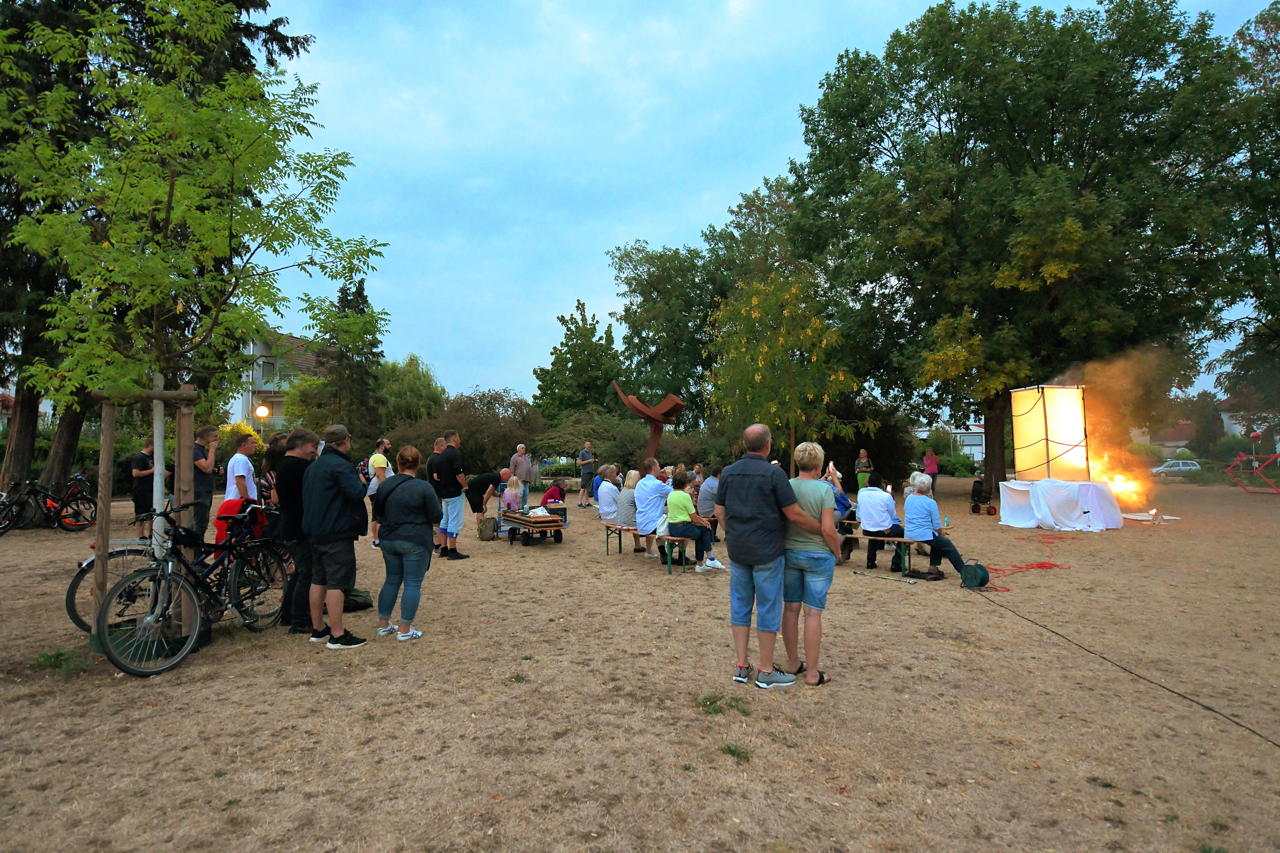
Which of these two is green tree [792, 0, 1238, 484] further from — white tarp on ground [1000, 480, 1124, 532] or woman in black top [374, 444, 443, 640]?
woman in black top [374, 444, 443, 640]

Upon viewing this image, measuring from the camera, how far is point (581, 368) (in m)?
45.6

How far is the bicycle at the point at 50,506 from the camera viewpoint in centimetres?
1277

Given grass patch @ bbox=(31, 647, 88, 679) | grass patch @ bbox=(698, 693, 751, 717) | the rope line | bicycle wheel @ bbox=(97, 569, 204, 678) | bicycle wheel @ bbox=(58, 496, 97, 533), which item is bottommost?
the rope line

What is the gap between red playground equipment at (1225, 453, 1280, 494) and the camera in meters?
26.1

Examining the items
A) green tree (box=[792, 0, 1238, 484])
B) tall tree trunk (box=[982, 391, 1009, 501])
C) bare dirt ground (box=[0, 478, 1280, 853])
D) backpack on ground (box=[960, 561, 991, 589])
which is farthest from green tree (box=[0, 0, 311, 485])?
tall tree trunk (box=[982, 391, 1009, 501])

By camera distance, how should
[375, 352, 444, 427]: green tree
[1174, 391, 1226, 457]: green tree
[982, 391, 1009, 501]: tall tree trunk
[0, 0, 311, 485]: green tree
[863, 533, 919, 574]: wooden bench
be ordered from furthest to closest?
[1174, 391, 1226, 457]: green tree, [375, 352, 444, 427]: green tree, [982, 391, 1009, 501]: tall tree trunk, [0, 0, 311, 485]: green tree, [863, 533, 919, 574]: wooden bench

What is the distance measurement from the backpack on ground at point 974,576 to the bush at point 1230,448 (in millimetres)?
49765

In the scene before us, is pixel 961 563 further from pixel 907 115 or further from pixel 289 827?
pixel 907 115

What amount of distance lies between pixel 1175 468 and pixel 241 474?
48.2 meters

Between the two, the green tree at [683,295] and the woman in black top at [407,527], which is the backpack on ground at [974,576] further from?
the green tree at [683,295]

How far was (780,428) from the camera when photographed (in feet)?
78.1

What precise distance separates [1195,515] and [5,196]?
82.8 ft

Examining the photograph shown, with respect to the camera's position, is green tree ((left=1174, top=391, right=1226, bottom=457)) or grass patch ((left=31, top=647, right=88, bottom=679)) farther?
green tree ((left=1174, top=391, right=1226, bottom=457))

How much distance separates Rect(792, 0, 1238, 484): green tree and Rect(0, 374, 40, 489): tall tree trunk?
19.9 m
